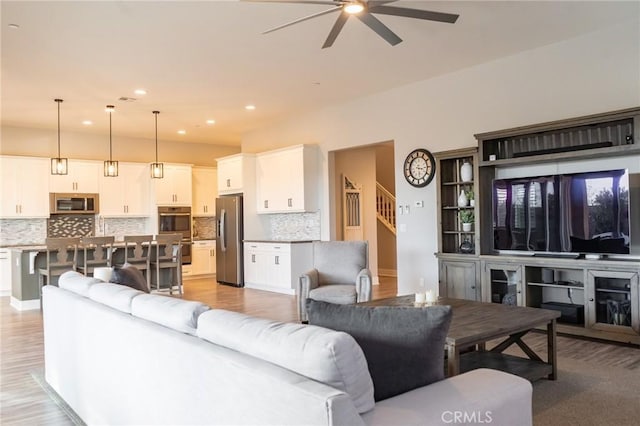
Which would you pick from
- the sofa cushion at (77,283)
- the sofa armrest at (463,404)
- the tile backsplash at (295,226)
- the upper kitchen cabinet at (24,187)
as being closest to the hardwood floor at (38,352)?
the sofa cushion at (77,283)

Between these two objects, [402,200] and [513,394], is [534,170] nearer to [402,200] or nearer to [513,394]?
[402,200]

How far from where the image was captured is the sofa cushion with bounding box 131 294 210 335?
202 cm

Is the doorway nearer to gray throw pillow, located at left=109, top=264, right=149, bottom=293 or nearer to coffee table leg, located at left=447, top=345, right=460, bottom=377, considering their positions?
gray throw pillow, located at left=109, top=264, right=149, bottom=293

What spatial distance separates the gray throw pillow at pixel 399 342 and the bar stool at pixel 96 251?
610 cm

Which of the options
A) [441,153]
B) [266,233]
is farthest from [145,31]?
[266,233]

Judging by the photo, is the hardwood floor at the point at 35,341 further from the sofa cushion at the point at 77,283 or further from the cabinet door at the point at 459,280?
the cabinet door at the point at 459,280

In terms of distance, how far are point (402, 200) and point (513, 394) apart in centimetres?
529

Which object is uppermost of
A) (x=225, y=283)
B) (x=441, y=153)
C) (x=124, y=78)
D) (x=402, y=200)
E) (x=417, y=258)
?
(x=124, y=78)

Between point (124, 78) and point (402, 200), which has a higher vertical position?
point (124, 78)

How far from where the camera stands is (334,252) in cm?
562

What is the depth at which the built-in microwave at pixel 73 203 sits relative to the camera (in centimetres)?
906

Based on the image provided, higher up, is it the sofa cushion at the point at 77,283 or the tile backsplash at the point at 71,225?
the tile backsplash at the point at 71,225

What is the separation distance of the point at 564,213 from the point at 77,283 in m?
4.40
